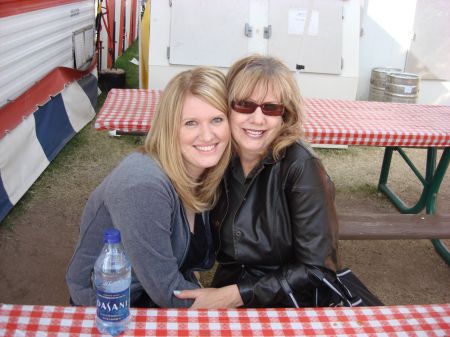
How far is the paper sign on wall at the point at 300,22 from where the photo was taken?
5.57 meters

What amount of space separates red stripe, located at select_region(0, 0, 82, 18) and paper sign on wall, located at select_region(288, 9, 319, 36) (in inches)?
106

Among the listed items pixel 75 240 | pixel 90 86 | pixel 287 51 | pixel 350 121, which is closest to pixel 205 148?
pixel 350 121

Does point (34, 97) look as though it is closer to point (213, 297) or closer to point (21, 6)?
point (21, 6)

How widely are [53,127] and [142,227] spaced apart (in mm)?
3922

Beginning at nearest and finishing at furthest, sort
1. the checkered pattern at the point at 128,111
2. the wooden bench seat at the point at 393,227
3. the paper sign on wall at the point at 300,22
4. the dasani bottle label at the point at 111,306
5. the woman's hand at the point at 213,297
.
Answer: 1. the dasani bottle label at the point at 111,306
2. the woman's hand at the point at 213,297
3. the wooden bench seat at the point at 393,227
4. the checkered pattern at the point at 128,111
5. the paper sign on wall at the point at 300,22

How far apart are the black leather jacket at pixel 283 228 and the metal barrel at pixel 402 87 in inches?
185

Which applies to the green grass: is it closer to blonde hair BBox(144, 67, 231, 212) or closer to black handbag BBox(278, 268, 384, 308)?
blonde hair BBox(144, 67, 231, 212)

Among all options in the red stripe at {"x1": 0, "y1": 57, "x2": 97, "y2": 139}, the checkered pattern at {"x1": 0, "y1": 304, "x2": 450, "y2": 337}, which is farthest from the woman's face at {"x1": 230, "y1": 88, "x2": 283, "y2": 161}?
the red stripe at {"x1": 0, "y1": 57, "x2": 97, "y2": 139}

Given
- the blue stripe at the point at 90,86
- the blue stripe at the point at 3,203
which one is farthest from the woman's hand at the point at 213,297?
the blue stripe at the point at 90,86

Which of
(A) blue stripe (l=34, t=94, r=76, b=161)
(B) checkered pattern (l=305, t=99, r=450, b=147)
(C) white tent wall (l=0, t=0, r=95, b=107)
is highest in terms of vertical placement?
(C) white tent wall (l=0, t=0, r=95, b=107)

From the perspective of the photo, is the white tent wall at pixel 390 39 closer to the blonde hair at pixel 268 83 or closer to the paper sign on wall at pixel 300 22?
the paper sign on wall at pixel 300 22

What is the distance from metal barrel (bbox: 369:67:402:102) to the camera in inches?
255

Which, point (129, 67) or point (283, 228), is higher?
point (283, 228)

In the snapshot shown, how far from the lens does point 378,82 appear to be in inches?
256
